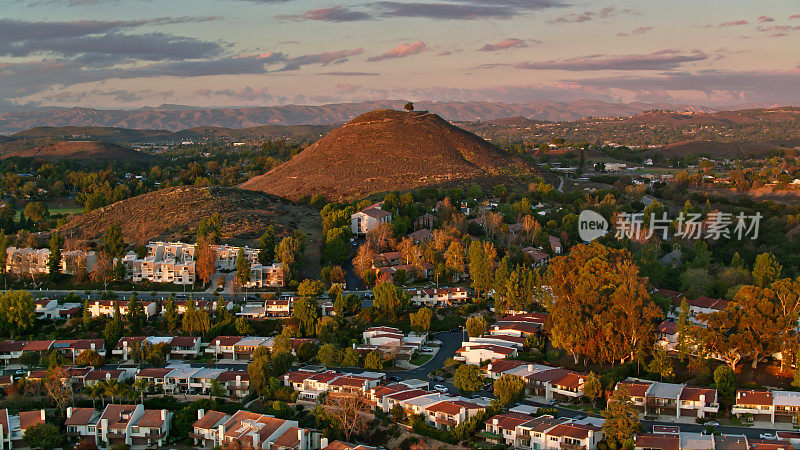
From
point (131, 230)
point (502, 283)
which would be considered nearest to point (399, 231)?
point (502, 283)

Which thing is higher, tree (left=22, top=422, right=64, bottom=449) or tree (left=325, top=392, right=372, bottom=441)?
tree (left=325, top=392, right=372, bottom=441)

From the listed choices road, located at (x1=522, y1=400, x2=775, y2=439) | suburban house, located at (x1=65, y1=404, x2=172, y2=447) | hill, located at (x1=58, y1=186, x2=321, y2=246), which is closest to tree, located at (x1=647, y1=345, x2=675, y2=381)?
road, located at (x1=522, y1=400, x2=775, y2=439)

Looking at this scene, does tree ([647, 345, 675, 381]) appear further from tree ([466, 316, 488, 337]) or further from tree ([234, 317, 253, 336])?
tree ([234, 317, 253, 336])

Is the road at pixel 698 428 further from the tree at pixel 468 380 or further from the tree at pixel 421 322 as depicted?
the tree at pixel 421 322

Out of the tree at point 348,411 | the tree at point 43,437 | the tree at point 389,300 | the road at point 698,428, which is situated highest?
the tree at point 389,300

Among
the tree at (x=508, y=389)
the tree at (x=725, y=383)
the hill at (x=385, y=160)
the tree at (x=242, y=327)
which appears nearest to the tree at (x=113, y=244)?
the tree at (x=242, y=327)

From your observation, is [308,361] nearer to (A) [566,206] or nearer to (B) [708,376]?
(B) [708,376]
